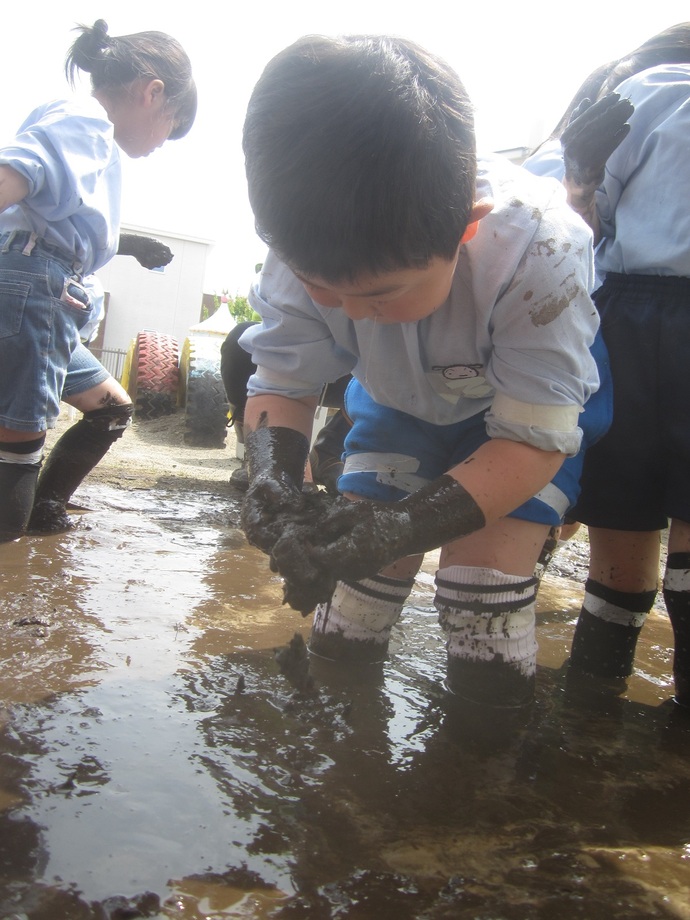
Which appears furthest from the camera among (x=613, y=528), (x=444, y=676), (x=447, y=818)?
(x=613, y=528)

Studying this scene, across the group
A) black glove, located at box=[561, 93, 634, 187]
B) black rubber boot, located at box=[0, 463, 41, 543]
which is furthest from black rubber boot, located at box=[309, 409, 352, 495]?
black glove, located at box=[561, 93, 634, 187]

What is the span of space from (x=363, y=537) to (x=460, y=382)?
482 millimetres

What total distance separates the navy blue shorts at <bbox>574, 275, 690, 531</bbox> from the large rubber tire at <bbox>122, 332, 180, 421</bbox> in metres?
6.30

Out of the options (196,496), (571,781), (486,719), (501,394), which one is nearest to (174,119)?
(196,496)

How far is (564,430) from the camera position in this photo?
1659 millimetres

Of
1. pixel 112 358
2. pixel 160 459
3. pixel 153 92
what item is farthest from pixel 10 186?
pixel 112 358

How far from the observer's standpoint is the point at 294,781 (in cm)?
138

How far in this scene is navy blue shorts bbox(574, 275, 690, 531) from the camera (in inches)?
76.1

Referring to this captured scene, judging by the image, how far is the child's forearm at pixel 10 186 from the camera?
98.7 inches

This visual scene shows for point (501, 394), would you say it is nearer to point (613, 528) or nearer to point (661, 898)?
point (613, 528)

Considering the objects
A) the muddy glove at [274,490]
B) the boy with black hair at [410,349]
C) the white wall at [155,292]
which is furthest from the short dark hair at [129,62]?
the white wall at [155,292]

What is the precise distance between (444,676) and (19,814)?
43.7 inches

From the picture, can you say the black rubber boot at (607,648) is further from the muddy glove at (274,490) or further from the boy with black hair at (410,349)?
the muddy glove at (274,490)

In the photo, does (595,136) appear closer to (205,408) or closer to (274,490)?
(274,490)
